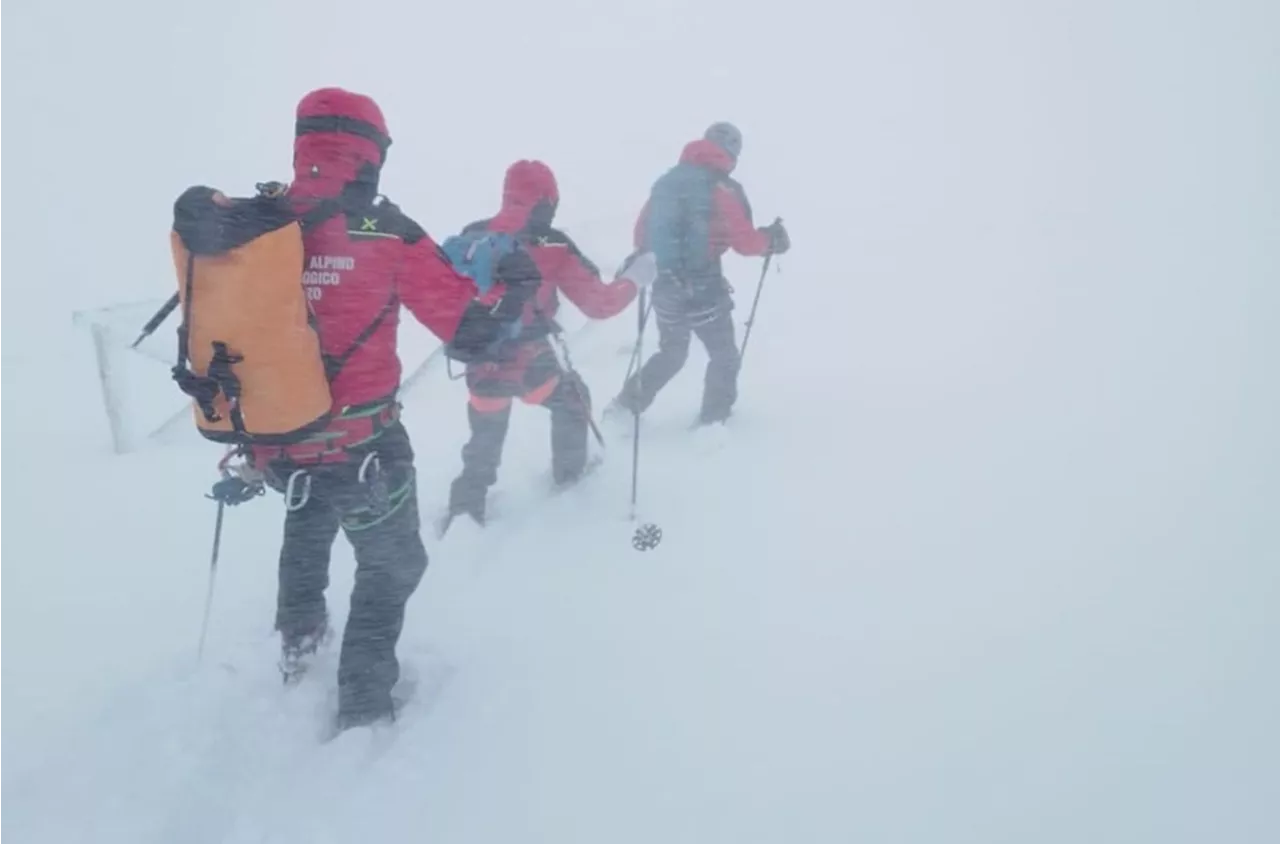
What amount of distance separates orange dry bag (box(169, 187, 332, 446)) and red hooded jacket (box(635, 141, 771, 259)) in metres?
3.66

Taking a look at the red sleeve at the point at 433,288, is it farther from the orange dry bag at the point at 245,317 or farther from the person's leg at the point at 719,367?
the person's leg at the point at 719,367

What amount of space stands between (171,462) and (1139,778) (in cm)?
629

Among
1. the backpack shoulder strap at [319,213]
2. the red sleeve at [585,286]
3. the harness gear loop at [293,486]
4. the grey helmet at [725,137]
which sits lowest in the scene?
the harness gear loop at [293,486]

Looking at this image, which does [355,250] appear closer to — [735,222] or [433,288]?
[433,288]

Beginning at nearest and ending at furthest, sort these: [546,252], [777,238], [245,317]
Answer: [245,317] < [546,252] < [777,238]

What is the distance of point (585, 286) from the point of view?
15.5 ft

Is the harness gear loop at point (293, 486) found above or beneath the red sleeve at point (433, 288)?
beneath

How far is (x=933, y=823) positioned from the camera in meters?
3.08

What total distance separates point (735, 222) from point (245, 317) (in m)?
3.94

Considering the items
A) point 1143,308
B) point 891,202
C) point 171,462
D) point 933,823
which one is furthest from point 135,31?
point 933,823

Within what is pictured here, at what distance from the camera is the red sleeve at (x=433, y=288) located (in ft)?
10.1

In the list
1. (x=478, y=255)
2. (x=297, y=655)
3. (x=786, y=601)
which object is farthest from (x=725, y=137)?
(x=297, y=655)

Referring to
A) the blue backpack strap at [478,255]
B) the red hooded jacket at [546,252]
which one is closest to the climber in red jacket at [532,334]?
the red hooded jacket at [546,252]

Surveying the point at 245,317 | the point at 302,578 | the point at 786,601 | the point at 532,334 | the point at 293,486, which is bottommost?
the point at 786,601
